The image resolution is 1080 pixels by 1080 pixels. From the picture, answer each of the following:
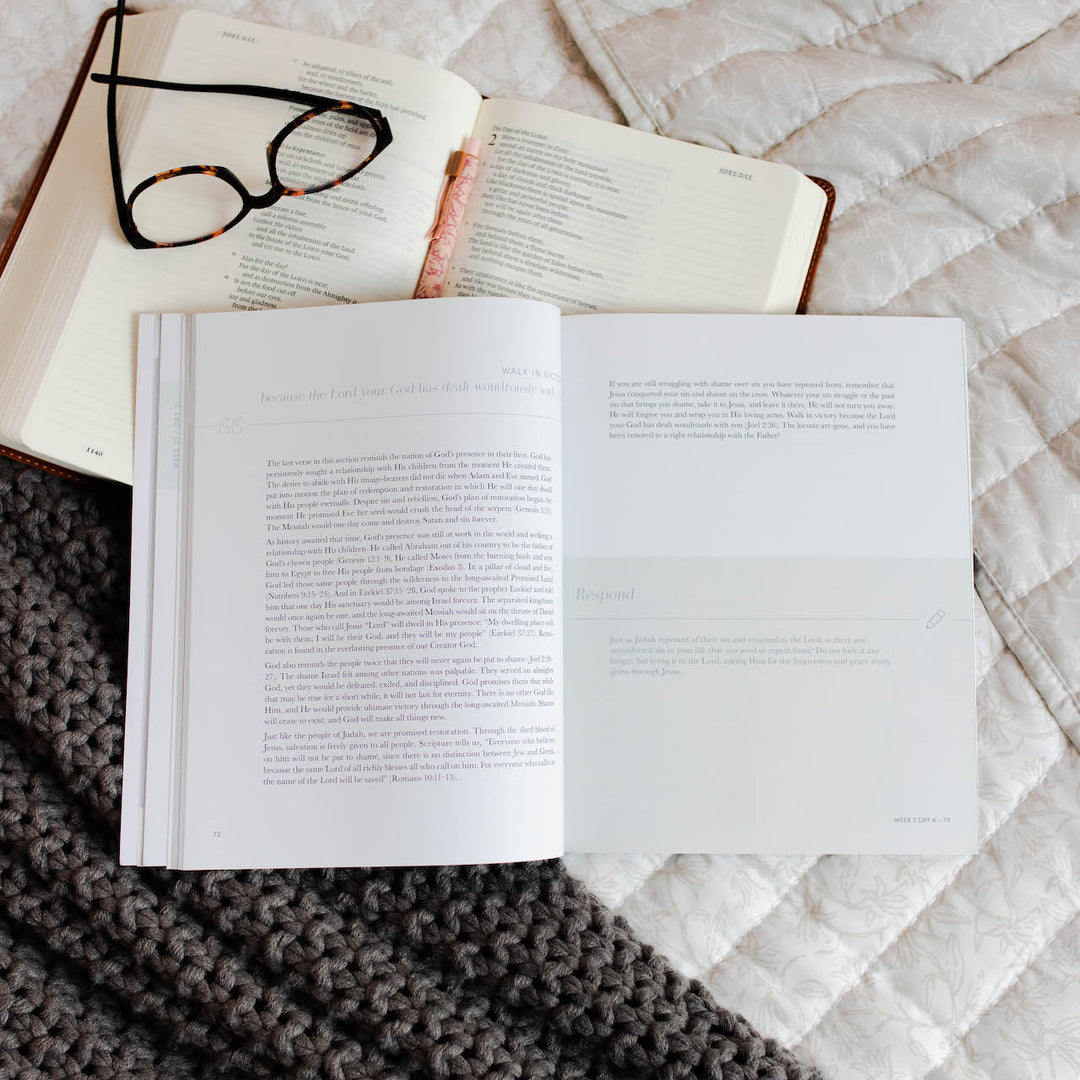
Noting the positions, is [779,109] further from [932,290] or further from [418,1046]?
[418,1046]

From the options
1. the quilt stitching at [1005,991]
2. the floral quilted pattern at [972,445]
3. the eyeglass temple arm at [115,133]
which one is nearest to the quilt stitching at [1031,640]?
the floral quilted pattern at [972,445]

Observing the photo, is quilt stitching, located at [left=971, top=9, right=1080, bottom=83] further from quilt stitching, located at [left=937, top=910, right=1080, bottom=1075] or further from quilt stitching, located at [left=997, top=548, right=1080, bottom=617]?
quilt stitching, located at [left=937, top=910, right=1080, bottom=1075]

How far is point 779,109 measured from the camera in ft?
2.23

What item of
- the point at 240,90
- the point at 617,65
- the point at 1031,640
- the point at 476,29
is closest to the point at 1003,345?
the point at 1031,640

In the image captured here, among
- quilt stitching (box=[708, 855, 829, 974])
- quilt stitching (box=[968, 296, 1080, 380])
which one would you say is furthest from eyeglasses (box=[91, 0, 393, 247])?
quilt stitching (box=[708, 855, 829, 974])

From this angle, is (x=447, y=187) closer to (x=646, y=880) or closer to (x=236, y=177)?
(x=236, y=177)

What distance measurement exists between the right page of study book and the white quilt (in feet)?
0.08

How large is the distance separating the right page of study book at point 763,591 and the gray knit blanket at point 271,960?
8 cm

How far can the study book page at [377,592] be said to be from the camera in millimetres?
573

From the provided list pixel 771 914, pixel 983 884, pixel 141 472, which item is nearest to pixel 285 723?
pixel 141 472

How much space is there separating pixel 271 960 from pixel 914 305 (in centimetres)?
59

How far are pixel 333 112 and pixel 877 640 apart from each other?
50 centimetres

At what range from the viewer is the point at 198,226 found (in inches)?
25.0

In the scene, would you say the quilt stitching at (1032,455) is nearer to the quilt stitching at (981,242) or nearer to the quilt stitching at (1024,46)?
the quilt stitching at (981,242)
